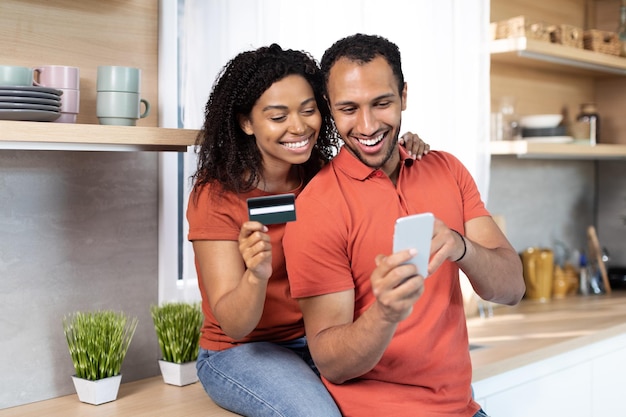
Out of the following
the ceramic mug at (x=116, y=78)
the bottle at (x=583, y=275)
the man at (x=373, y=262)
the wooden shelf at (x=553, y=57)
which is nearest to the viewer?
the man at (x=373, y=262)

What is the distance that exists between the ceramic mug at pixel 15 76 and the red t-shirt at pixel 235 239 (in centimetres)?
44

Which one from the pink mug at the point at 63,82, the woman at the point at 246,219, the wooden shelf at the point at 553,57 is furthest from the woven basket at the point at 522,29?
the pink mug at the point at 63,82

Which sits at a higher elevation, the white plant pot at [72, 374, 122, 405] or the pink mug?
the pink mug

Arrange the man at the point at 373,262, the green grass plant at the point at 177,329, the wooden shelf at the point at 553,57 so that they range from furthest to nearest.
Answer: the wooden shelf at the point at 553,57, the green grass plant at the point at 177,329, the man at the point at 373,262

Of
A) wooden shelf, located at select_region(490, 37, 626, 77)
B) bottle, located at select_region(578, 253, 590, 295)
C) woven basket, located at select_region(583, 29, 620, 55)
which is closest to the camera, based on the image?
wooden shelf, located at select_region(490, 37, 626, 77)

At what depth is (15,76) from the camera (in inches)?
65.7

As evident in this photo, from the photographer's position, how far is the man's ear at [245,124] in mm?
1832

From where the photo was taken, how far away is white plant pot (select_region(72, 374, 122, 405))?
1935 mm

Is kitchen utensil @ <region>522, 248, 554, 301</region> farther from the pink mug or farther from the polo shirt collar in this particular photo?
the pink mug

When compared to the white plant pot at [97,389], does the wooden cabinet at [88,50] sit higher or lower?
higher

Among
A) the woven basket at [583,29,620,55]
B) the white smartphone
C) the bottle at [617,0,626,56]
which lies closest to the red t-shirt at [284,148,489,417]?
the white smartphone

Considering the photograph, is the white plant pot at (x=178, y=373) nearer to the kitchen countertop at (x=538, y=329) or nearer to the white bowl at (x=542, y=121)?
the kitchen countertop at (x=538, y=329)

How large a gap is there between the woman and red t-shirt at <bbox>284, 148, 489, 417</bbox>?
9cm

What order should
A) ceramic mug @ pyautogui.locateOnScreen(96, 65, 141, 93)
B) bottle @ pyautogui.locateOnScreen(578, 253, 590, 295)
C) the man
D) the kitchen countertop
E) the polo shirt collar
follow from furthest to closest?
bottle @ pyautogui.locateOnScreen(578, 253, 590, 295)
the kitchen countertop
ceramic mug @ pyautogui.locateOnScreen(96, 65, 141, 93)
the polo shirt collar
the man
